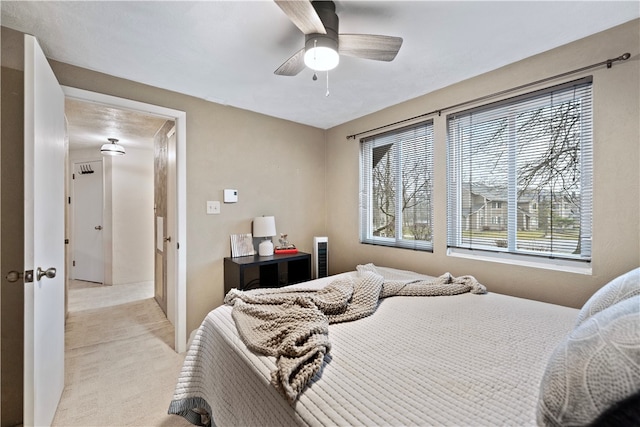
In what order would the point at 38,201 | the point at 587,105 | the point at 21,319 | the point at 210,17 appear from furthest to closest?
the point at 587,105
the point at 21,319
the point at 210,17
the point at 38,201

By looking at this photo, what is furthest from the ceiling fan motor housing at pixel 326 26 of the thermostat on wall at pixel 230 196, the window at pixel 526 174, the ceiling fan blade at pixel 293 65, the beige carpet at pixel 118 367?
the beige carpet at pixel 118 367

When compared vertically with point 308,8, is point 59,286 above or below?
below

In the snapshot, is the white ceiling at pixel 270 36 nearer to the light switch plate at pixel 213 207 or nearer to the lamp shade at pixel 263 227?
the light switch plate at pixel 213 207

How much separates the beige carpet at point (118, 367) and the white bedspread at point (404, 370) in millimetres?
594

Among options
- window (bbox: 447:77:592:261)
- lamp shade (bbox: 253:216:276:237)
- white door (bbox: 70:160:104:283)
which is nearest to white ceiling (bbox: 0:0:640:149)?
window (bbox: 447:77:592:261)

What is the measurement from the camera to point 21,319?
67.0 inches

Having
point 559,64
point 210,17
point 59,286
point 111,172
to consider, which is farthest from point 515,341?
point 111,172

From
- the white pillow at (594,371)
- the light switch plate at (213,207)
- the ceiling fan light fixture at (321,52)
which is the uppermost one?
the ceiling fan light fixture at (321,52)

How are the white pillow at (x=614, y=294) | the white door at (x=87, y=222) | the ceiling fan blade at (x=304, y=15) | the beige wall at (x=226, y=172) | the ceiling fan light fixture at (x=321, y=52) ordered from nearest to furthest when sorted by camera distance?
the white pillow at (x=614, y=294), the ceiling fan blade at (x=304, y=15), the ceiling fan light fixture at (x=321, y=52), the beige wall at (x=226, y=172), the white door at (x=87, y=222)

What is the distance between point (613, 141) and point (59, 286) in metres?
3.61

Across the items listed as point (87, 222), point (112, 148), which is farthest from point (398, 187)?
point (87, 222)

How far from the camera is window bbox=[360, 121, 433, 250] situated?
2.74 metres

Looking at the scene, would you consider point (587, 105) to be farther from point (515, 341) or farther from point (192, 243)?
point (192, 243)

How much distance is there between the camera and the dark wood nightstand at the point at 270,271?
2787mm
